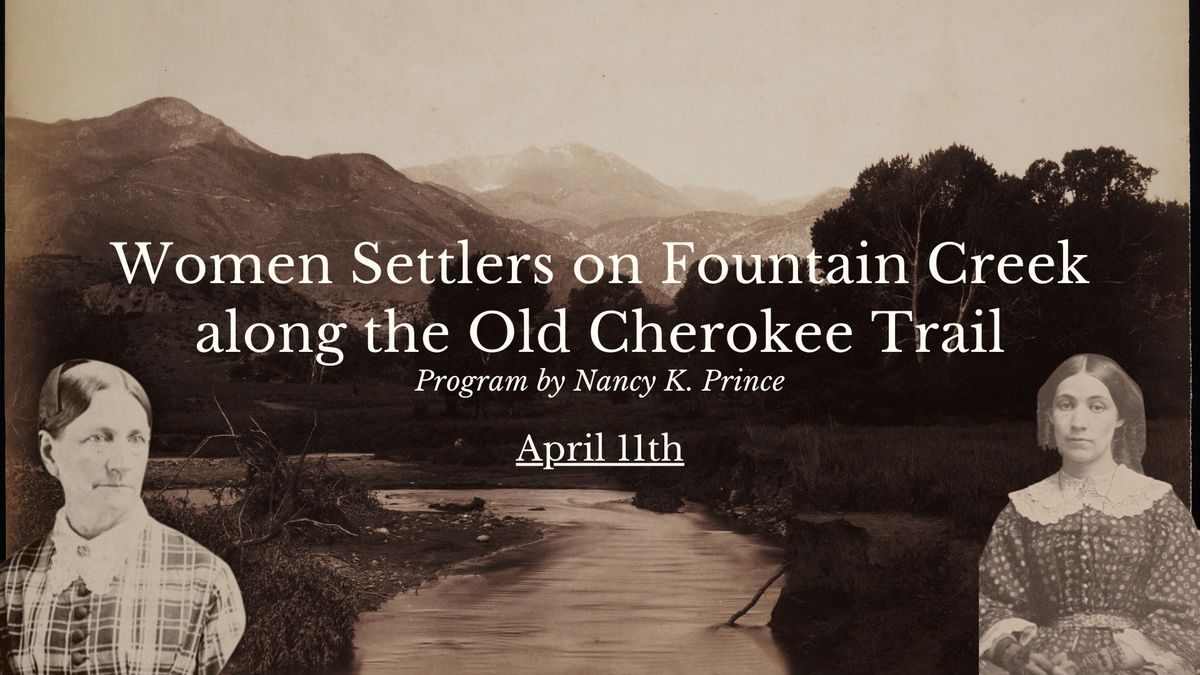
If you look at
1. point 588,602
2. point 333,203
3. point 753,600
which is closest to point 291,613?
point 588,602

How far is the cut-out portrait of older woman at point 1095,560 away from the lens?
7402 mm

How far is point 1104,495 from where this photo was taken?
7.61 metres

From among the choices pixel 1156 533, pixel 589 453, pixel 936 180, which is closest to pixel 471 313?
pixel 589 453

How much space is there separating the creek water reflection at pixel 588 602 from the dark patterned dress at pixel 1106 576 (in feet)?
5.35

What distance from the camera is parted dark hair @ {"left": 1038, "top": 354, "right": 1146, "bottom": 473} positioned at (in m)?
7.70

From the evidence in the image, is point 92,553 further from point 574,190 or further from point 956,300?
point 956,300

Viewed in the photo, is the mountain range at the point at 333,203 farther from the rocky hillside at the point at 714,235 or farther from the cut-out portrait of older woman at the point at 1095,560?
the cut-out portrait of older woman at the point at 1095,560

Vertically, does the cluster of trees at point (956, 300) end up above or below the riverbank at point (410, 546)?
above

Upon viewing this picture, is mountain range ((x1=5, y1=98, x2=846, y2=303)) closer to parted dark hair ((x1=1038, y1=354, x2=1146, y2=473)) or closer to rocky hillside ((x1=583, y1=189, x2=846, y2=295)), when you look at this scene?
rocky hillside ((x1=583, y1=189, x2=846, y2=295))

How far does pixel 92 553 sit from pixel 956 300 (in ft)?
19.8

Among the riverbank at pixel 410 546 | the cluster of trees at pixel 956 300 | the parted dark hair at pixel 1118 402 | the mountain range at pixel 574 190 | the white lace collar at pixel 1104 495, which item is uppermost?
the mountain range at pixel 574 190

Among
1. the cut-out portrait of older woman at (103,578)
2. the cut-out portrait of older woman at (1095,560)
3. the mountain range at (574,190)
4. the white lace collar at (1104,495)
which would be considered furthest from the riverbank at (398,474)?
the white lace collar at (1104,495)

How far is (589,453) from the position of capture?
841cm

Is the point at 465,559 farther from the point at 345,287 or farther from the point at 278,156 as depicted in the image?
the point at 278,156
